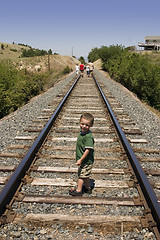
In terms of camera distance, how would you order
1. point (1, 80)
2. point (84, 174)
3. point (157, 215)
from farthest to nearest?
point (1, 80) < point (84, 174) < point (157, 215)

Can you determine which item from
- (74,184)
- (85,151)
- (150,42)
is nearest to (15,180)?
(74,184)

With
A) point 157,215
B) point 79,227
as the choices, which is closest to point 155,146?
point 157,215

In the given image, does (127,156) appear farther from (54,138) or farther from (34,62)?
(34,62)

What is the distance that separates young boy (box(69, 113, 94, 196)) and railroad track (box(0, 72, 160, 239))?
17 centimetres

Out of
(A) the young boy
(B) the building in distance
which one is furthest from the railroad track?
(B) the building in distance

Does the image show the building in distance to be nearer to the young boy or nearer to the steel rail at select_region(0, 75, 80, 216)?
the steel rail at select_region(0, 75, 80, 216)

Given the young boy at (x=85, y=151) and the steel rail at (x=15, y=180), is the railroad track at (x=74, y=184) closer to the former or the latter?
the steel rail at (x=15, y=180)

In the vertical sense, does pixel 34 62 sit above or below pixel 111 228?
above

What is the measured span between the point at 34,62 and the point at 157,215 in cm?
5840

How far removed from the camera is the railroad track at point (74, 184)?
9.96 ft

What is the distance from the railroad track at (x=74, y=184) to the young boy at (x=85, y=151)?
17cm

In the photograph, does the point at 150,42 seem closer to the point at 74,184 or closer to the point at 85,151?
the point at 74,184

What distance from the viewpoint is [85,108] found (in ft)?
31.3

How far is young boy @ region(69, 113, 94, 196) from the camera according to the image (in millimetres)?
3480
